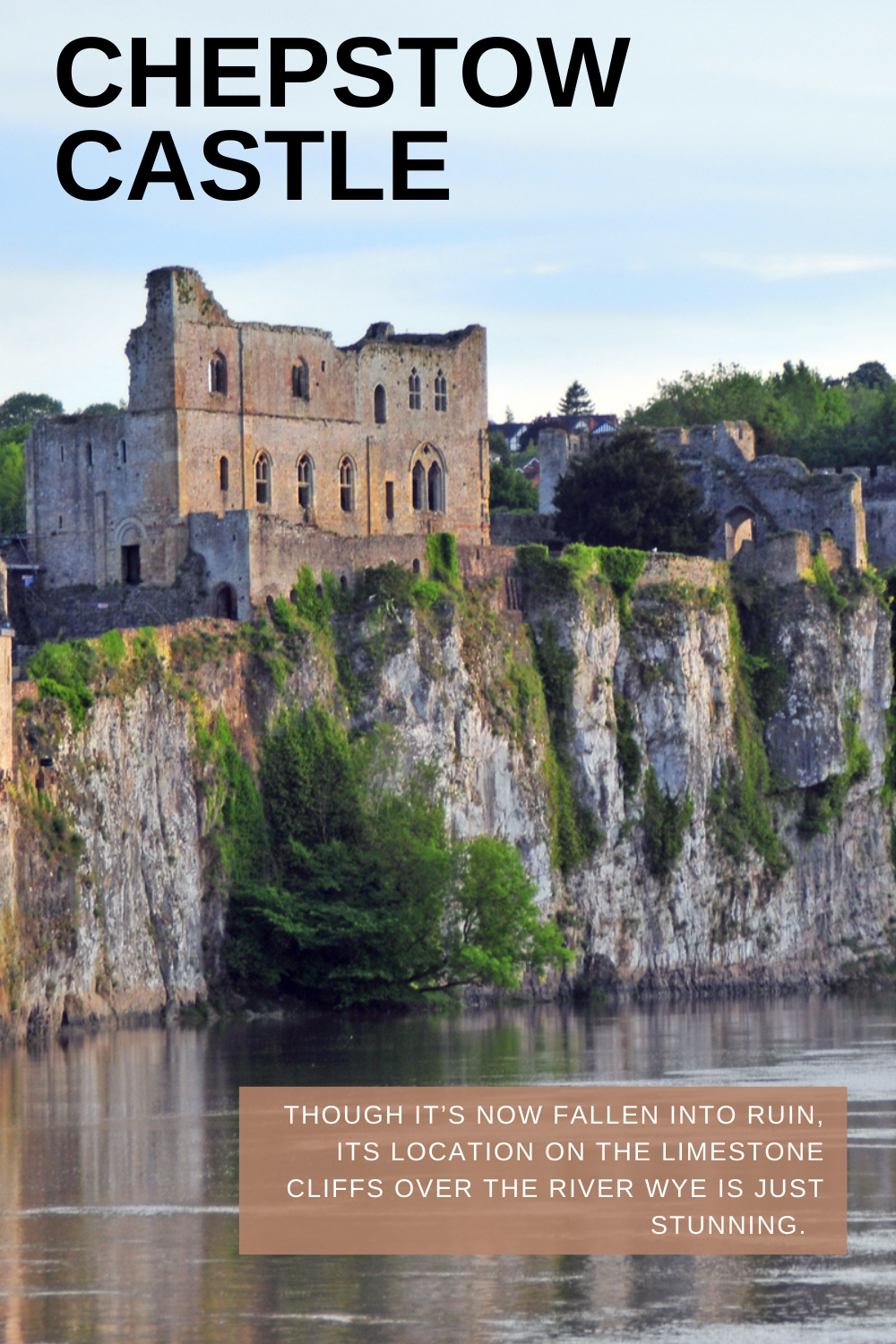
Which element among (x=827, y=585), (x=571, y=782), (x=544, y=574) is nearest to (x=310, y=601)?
(x=544, y=574)

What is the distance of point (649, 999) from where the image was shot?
9512cm

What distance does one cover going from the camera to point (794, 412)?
143 meters

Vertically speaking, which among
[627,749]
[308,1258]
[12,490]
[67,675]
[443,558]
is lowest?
[308,1258]

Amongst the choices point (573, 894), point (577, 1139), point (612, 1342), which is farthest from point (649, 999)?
point (612, 1342)

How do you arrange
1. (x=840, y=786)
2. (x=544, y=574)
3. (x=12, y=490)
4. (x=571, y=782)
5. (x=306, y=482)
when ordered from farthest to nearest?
(x=12, y=490) → (x=840, y=786) → (x=571, y=782) → (x=544, y=574) → (x=306, y=482)

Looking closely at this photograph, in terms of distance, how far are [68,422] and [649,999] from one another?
91.5ft

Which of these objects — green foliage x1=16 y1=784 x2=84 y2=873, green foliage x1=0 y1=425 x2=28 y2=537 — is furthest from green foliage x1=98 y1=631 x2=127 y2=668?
green foliage x1=0 y1=425 x2=28 y2=537

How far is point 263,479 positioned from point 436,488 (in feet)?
Answer: 28.0

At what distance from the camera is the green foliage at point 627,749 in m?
98.9

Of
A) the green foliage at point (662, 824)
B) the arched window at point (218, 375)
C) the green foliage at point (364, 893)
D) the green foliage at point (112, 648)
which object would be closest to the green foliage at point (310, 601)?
the green foliage at point (364, 893)

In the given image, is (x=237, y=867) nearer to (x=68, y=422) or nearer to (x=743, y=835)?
(x=68, y=422)

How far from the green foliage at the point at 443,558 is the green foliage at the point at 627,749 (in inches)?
374

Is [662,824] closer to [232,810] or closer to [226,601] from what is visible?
[226,601]

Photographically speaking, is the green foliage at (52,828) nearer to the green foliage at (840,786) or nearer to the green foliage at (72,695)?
the green foliage at (72,695)
